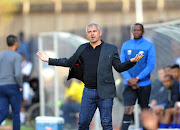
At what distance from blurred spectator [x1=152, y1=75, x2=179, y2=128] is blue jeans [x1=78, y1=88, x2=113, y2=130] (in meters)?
2.14

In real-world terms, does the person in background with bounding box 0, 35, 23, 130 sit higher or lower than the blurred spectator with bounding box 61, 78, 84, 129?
higher

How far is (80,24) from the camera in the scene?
65.1 ft

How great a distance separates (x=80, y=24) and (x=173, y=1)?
3650mm

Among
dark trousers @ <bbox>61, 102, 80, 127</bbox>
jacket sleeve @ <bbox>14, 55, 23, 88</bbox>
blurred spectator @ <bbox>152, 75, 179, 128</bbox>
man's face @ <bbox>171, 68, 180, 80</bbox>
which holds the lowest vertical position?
dark trousers @ <bbox>61, 102, 80, 127</bbox>

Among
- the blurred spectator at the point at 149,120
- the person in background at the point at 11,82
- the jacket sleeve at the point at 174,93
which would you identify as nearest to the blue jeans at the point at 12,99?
the person in background at the point at 11,82

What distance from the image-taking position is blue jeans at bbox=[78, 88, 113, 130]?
682cm

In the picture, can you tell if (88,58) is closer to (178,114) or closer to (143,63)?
(143,63)

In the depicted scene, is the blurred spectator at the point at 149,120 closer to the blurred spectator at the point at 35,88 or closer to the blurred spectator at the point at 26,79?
the blurred spectator at the point at 35,88

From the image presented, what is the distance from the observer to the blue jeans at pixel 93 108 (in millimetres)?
6824

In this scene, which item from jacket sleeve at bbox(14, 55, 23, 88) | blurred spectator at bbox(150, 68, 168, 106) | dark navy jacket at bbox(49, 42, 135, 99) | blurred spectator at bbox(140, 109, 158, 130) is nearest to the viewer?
blurred spectator at bbox(140, 109, 158, 130)

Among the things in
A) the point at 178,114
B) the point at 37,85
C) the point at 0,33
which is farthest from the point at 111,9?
the point at 178,114

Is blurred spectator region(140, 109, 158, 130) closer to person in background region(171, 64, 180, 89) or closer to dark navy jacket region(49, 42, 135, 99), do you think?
dark navy jacket region(49, 42, 135, 99)

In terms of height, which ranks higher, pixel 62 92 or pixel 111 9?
pixel 111 9

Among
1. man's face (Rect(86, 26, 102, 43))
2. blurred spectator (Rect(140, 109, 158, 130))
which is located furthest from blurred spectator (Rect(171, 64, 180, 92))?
blurred spectator (Rect(140, 109, 158, 130))
